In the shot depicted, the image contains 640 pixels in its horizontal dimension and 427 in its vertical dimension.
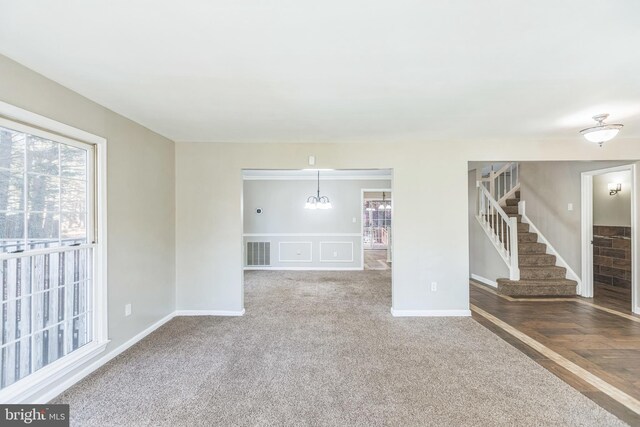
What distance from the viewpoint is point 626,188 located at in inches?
213

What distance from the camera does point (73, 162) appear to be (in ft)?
8.43

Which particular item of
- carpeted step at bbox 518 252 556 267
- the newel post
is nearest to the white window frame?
the newel post

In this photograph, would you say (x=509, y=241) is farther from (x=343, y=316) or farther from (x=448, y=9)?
(x=448, y=9)

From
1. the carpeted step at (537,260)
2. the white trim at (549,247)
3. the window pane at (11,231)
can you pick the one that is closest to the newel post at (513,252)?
the carpeted step at (537,260)

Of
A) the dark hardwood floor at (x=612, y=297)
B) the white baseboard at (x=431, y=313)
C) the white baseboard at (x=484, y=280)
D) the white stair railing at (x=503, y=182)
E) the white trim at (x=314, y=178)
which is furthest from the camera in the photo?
the white trim at (x=314, y=178)

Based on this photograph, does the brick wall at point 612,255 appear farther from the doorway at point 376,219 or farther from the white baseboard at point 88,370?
the white baseboard at point 88,370

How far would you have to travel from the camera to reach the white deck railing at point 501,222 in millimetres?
5219

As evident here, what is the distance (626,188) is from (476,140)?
148 inches

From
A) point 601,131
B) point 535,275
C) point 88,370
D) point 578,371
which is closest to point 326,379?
point 88,370

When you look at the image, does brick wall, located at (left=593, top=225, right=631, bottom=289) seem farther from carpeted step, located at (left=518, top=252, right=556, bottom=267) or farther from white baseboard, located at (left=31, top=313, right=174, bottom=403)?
white baseboard, located at (left=31, top=313, right=174, bottom=403)

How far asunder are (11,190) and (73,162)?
0.61 metres

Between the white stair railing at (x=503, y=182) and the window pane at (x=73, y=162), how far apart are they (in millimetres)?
7611

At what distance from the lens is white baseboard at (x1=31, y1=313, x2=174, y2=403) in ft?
7.20

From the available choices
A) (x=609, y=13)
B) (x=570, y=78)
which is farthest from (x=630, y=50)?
(x=609, y=13)
